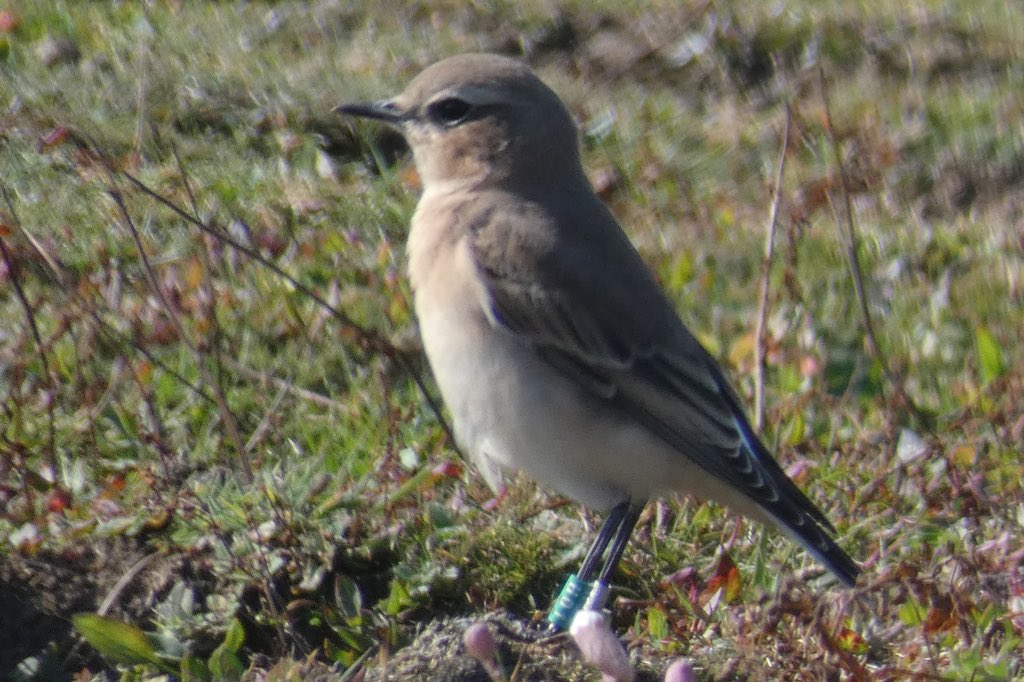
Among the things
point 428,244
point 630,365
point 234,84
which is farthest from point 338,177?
point 630,365

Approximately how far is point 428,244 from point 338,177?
2.41 meters

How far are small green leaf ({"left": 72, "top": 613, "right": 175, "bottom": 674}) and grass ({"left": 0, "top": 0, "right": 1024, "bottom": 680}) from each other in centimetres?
4

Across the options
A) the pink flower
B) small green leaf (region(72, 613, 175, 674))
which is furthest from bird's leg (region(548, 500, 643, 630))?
small green leaf (region(72, 613, 175, 674))

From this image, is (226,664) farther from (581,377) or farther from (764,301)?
(764,301)

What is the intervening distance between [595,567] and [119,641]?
142cm

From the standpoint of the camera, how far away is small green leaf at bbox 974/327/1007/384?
255 inches

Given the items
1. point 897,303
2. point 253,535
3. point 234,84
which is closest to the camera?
point 253,535

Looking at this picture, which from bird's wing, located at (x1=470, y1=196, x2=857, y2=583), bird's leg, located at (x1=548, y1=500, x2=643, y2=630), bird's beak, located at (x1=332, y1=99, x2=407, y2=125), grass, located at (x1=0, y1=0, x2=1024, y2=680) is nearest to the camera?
bird's leg, located at (x1=548, y1=500, x2=643, y2=630)

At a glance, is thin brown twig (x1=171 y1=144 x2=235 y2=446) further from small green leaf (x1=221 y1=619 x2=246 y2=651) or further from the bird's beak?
small green leaf (x1=221 y1=619 x2=246 y2=651)

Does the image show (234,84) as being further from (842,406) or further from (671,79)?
(842,406)

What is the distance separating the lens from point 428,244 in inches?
206

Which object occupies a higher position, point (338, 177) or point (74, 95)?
point (74, 95)

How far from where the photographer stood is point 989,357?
21.4ft

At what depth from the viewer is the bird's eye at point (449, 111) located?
18.3 ft
